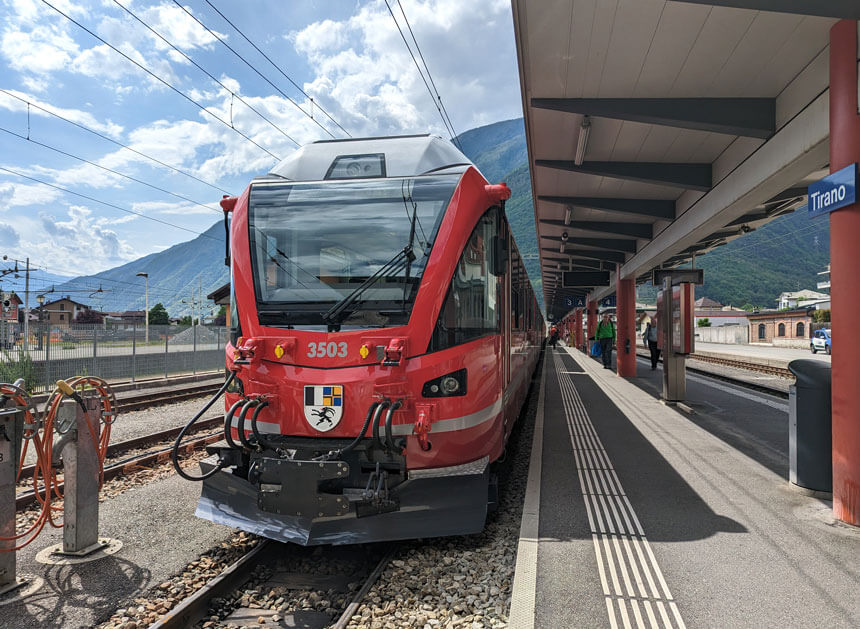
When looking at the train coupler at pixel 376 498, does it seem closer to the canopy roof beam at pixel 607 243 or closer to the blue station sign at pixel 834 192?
the blue station sign at pixel 834 192

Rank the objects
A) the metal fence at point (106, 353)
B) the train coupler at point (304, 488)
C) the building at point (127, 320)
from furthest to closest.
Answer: the building at point (127, 320) → the metal fence at point (106, 353) → the train coupler at point (304, 488)

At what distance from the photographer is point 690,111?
7.00m

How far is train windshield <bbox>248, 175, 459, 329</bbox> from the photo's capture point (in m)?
4.43

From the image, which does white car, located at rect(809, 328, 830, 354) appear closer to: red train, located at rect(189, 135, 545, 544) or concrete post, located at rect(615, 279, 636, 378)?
concrete post, located at rect(615, 279, 636, 378)

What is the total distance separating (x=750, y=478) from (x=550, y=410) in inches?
206

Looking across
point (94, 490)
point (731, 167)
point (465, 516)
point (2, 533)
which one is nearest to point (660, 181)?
point (731, 167)

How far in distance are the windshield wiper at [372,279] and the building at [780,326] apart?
57104 millimetres

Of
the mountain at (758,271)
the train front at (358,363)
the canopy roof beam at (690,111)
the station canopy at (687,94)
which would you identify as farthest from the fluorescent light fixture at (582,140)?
the mountain at (758,271)

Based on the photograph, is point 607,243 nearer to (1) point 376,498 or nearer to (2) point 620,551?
(2) point 620,551

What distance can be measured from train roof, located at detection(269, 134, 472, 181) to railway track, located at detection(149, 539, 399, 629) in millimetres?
3073

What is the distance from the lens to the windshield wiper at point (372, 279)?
14.5ft

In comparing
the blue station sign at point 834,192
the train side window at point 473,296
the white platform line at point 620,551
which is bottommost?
the white platform line at point 620,551

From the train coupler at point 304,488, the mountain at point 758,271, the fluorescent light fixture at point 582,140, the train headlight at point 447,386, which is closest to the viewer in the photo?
the train coupler at point 304,488

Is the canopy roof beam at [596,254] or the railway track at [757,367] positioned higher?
the canopy roof beam at [596,254]
